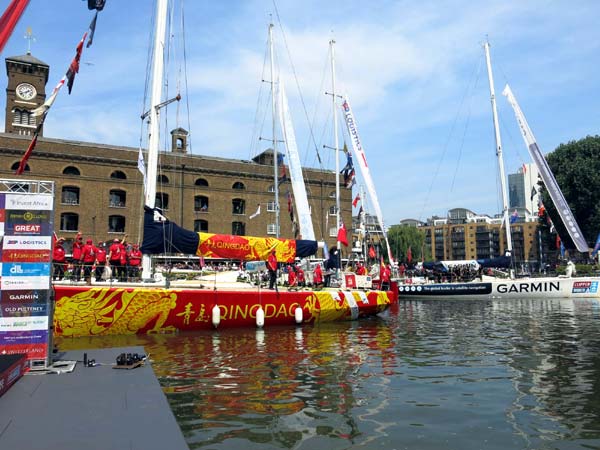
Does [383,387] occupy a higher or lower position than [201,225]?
lower

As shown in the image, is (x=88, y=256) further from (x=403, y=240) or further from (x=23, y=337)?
(x=403, y=240)

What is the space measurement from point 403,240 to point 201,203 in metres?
48.8

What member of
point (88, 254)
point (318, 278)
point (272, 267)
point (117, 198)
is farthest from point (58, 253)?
point (117, 198)

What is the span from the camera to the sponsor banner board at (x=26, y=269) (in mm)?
7613

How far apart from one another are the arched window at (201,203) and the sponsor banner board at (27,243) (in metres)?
45.2

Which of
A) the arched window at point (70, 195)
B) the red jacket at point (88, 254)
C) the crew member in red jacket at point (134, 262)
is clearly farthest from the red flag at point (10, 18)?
the arched window at point (70, 195)

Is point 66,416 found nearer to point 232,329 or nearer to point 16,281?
point 16,281

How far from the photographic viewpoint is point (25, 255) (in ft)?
25.4

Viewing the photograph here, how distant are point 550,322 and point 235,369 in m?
13.4

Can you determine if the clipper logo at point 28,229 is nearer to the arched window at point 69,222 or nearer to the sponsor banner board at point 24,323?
the sponsor banner board at point 24,323

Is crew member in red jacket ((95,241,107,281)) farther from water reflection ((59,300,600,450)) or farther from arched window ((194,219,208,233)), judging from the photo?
arched window ((194,219,208,233))

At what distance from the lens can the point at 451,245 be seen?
490ft

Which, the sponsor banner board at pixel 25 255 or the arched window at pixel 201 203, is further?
the arched window at pixel 201 203

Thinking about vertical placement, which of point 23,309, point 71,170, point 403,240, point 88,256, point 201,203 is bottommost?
point 23,309
